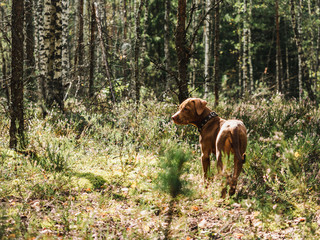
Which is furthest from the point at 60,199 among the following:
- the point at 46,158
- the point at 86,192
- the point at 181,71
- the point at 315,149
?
the point at 315,149

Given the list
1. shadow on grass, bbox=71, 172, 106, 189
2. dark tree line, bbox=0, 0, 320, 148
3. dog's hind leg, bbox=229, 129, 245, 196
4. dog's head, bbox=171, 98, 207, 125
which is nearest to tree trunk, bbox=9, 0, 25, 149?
dark tree line, bbox=0, 0, 320, 148

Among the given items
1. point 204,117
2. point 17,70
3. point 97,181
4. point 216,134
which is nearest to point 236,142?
point 216,134

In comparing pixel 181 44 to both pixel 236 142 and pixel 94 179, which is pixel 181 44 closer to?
pixel 236 142

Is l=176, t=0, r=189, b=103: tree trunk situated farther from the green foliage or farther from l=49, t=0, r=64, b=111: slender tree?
l=49, t=0, r=64, b=111: slender tree

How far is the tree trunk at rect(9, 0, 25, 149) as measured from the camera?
15.4 feet

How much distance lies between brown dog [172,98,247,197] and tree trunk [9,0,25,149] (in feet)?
9.23

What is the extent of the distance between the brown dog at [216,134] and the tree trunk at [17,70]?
9.23ft

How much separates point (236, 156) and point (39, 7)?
11.5 metres

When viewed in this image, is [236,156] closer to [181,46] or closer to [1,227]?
[1,227]

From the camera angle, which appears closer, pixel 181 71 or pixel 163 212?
pixel 163 212

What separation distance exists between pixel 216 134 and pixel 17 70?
3.51 m

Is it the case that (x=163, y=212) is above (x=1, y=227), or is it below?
below

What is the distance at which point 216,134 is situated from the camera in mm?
3895

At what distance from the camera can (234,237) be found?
297 centimetres
